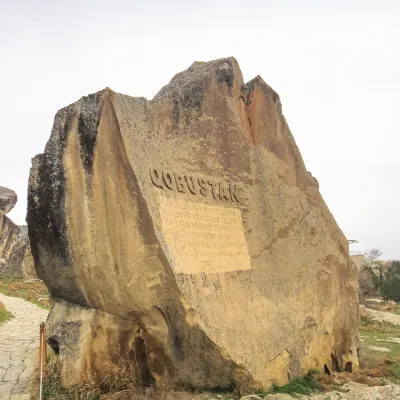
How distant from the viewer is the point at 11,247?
3131 centimetres

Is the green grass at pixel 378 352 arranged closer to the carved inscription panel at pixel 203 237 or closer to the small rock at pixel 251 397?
the small rock at pixel 251 397

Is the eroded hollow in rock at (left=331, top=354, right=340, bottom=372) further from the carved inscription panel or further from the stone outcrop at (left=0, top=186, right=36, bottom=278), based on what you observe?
the stone outcrop at (left=0, top=186, right=36, bottom=278)

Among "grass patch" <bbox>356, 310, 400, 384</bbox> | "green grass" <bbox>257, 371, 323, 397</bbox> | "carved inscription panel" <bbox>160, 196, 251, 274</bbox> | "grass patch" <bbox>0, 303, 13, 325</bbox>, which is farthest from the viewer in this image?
"grass patch" <bbox>0, 303, 13, 325</bbox>

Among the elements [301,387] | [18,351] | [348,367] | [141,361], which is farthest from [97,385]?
[348,367]

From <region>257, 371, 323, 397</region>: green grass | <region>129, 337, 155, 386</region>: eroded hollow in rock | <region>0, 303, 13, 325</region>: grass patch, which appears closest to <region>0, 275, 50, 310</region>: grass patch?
<region>0, 303, 13, 325</region>: grass patch

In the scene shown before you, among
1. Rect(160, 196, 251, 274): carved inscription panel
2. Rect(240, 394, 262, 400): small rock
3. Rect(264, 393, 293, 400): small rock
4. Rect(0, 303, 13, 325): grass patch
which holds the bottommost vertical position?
Rect(264, 393, 293, 400): small rock

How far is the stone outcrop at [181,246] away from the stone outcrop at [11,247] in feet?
71.8

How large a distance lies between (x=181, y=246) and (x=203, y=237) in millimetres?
496

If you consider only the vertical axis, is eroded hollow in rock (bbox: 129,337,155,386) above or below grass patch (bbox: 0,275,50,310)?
below

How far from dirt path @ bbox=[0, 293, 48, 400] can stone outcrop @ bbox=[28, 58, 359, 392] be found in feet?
3.86

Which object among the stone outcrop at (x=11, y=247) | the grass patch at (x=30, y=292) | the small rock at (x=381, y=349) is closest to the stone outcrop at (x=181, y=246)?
the small rock at (x=381, y=349)

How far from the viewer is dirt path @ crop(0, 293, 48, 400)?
5708mm

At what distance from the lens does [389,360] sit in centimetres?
801

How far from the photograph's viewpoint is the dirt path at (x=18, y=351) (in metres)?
5.71
